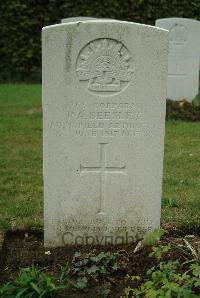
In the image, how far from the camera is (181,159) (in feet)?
20.8

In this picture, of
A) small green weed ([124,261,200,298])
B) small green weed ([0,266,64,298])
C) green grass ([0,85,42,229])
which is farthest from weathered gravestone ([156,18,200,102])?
small green weed ([0,266,64,298])

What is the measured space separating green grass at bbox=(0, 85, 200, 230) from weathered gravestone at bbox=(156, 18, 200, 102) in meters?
1.31

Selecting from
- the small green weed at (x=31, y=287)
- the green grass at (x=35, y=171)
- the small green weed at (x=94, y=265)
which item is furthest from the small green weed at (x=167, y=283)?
the green grass at (x=35, y=171)

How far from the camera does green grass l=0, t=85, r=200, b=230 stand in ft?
14.8

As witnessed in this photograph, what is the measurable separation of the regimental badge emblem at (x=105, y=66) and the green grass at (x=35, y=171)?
4.27 feet

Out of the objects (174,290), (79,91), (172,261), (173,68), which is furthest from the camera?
(173,68)

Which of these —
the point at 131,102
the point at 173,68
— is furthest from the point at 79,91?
the point at 173,68

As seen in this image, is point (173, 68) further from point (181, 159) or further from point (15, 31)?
point (15, 31)

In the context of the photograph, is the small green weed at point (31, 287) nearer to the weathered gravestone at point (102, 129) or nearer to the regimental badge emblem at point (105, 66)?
the weathered gravestone at point (102, 129)

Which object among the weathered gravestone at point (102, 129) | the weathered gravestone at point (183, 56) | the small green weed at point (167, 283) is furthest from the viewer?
the weathered gravestone at point (183, 56)

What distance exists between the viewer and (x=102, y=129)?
3699 millimetres

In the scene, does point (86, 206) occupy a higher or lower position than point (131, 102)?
lower

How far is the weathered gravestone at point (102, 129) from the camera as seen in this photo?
3.57m

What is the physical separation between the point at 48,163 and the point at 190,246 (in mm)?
1106
